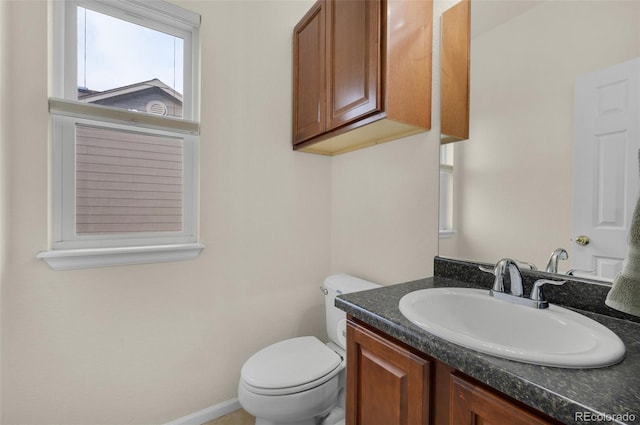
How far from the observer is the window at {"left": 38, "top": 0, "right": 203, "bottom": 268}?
1.22m

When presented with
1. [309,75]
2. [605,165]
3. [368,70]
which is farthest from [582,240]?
[309,75]

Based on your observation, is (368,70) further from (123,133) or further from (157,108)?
(123,133)

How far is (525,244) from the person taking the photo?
37.7 inches

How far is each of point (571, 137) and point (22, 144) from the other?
1.93m

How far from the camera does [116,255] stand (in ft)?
4.17

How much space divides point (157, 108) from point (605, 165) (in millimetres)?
1784

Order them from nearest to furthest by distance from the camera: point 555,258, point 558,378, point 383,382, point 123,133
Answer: point 558,378
point 383,382
point 555,258
point 123,133

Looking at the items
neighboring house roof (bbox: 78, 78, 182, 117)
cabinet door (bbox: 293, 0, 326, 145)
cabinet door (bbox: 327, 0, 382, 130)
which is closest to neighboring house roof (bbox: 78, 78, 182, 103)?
neighboring house roof (bbox: 78, 78, 182, 117)

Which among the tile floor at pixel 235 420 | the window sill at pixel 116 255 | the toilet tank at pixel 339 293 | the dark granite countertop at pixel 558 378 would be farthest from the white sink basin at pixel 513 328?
the tile floor at pixel 235 420

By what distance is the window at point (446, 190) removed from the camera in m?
1.19

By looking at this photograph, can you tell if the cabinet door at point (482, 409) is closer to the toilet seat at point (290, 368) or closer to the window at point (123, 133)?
the toilet seat at point (290, 368)

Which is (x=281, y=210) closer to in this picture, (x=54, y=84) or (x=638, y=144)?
(x=54, y=84)

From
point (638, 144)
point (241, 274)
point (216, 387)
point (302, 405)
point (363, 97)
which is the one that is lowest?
point (216, 387)

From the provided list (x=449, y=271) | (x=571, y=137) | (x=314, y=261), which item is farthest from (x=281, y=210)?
(x=571, y=137)
